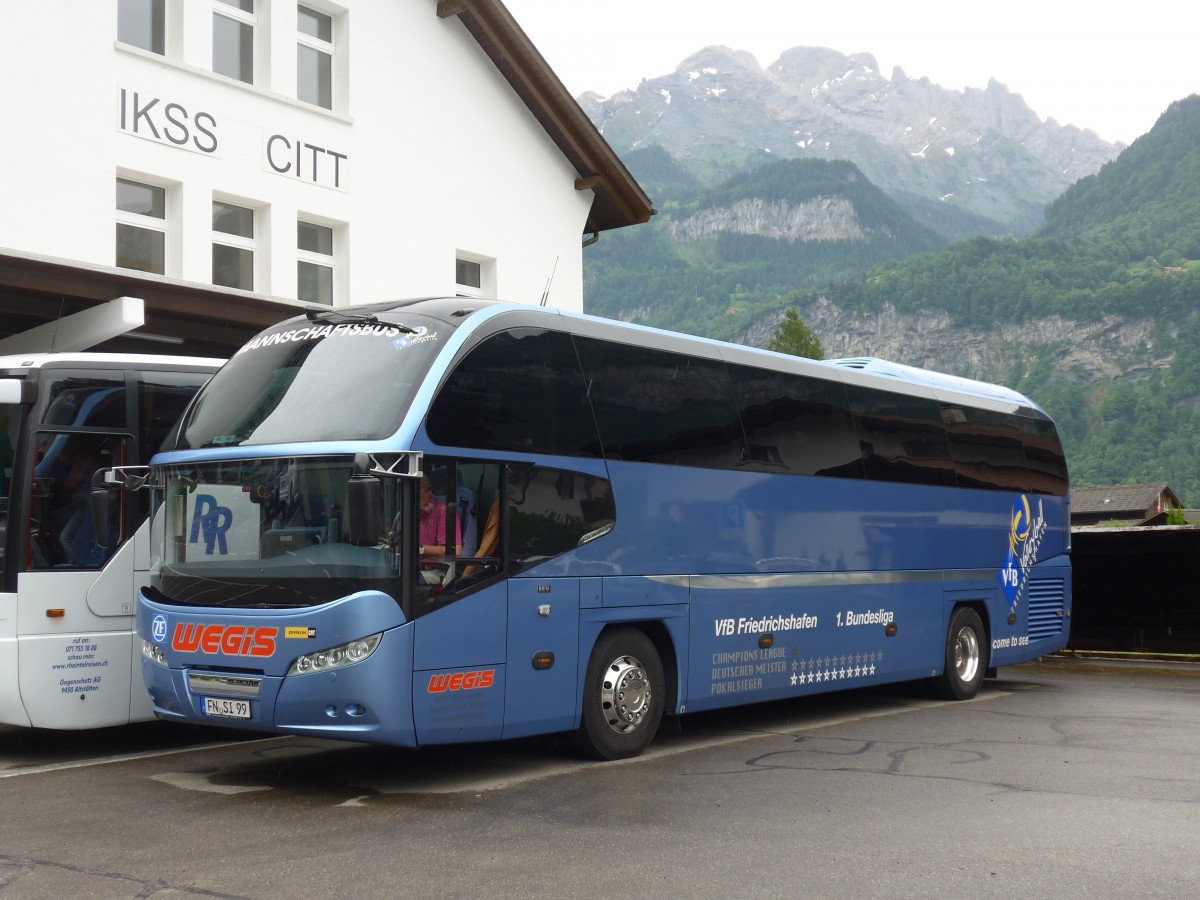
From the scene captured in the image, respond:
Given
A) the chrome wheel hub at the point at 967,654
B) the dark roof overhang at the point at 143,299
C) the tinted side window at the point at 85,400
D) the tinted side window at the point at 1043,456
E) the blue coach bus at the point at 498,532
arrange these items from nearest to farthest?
the blue coach bus at the point at 498,532
the tinted side window at the point at 85,400
the dark roof overhang at the point at 143,299
the chrome wheel hub at the point at 967,654
the tinted side window at the point at 1043,456

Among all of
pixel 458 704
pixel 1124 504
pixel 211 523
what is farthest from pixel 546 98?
pixel 1124 504

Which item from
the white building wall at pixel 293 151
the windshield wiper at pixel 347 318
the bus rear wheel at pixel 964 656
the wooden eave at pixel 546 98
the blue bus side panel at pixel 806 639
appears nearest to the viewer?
the windshield wiper at pixel 347 318

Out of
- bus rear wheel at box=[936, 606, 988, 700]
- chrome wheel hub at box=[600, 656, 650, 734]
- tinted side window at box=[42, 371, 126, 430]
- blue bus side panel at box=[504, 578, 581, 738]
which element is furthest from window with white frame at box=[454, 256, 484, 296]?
blue bus side panel at box=[504, 578, 581, 738]

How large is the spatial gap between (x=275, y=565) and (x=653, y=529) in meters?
2.93

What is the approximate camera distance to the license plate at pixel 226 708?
26.9 ft

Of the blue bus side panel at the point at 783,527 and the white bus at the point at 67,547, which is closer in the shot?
the white bus at the point at 67,547

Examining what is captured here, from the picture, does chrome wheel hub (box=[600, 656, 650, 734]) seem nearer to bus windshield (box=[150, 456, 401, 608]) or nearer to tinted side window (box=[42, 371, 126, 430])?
bus windshield (box=[150, 456, 401, 608])

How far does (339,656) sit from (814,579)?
5144 millimetres

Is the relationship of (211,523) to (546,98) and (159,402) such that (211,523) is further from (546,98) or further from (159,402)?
(546,98)

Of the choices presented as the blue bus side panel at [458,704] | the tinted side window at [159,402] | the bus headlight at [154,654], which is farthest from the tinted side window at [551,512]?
the tinted side window at [159,402]

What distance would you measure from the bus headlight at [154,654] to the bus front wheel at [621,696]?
2.70 meters

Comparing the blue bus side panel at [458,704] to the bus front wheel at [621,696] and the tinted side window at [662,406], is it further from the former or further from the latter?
the tinted side window at [662,406]

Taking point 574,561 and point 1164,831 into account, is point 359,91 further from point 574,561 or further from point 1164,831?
point 1164,831

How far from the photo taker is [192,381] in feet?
34.4
